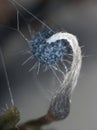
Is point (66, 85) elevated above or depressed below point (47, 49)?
below

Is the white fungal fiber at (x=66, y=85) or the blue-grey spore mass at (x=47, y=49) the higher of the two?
the blue-grey spore mass at (x=47, y=49)

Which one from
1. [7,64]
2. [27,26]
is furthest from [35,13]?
[7,64]

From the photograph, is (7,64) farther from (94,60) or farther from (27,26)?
(94,60)

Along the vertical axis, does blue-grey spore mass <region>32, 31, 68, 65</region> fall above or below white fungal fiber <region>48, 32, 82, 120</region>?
above
